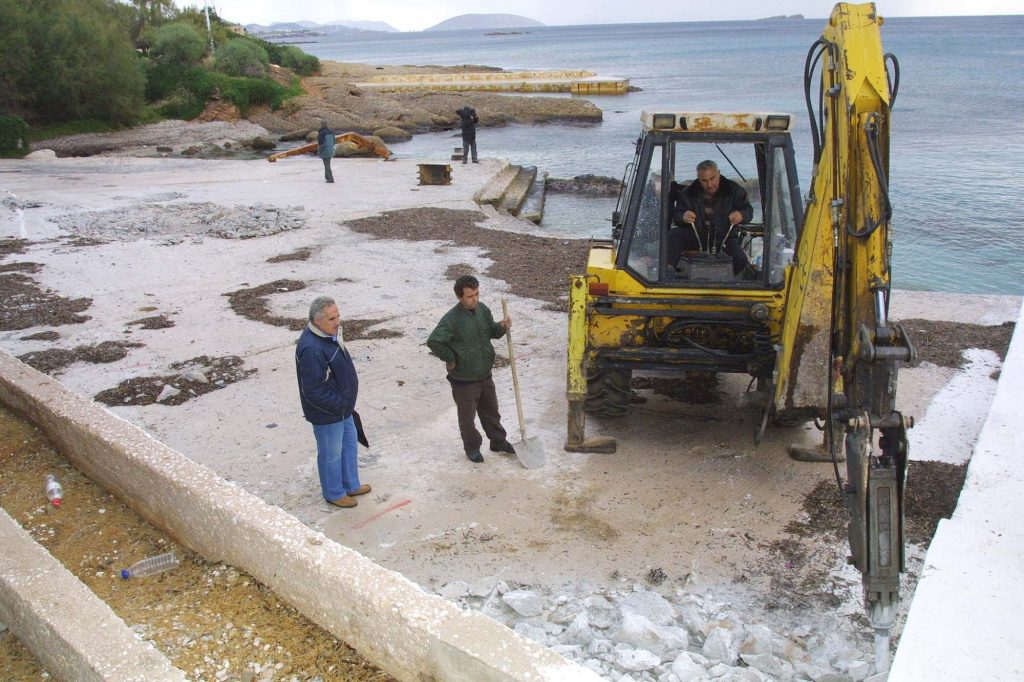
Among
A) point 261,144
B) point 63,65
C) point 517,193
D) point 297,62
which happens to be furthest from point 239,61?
point 517,193

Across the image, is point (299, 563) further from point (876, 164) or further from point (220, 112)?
point (220, 112)

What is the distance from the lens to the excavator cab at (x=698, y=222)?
21.7ft

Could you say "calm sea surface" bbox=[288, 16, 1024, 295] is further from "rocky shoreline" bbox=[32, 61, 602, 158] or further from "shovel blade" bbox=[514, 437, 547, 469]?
"shovel blade" bbox=[514, 437, 547, 469]

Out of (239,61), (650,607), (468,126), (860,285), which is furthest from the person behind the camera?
(239,61)

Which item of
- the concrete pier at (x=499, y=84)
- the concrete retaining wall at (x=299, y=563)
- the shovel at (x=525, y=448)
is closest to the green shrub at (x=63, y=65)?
the concrete pier at (x=499, y=84)

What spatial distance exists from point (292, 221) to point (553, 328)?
26.7 ft

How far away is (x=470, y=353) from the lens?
652 centimetres

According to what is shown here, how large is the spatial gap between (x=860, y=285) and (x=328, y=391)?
11.0 feet

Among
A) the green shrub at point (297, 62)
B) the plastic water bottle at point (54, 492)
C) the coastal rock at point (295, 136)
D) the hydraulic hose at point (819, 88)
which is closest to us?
the hydraulic hose at point (819, 88)

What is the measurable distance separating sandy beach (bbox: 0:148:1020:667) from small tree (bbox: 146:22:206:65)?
34880 millimetres

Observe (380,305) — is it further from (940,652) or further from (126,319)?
(940,652)

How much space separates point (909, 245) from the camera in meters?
19.8

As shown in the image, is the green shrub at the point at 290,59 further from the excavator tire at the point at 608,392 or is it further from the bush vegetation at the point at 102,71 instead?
the excavator tire at the point at 608,392

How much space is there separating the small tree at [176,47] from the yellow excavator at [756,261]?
46581mm
